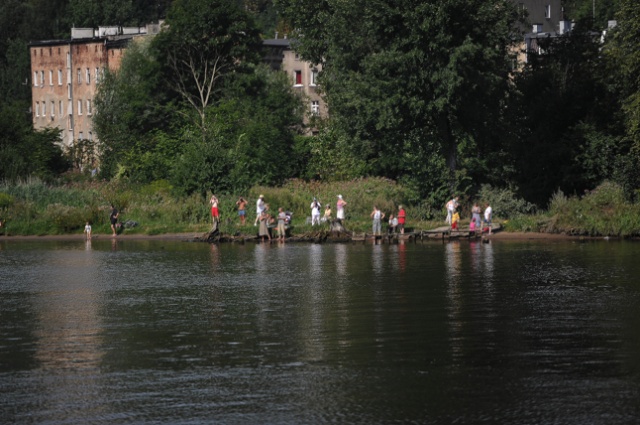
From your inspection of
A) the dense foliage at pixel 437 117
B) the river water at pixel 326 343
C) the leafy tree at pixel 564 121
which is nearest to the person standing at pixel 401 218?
the dense foliage at pixel 437 117

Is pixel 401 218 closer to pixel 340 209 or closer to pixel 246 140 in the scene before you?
pixel 340 209

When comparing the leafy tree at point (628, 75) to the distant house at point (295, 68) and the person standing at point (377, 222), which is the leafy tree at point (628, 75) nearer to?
the person standing at point (377, 222)

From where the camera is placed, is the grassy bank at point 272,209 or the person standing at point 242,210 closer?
the grassy bank at point 272,209

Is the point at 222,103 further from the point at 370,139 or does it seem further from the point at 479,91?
the point at 479,91

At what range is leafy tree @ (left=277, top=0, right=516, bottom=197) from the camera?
6256 centimetres

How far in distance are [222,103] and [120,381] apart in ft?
217

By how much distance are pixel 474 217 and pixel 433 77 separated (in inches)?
313

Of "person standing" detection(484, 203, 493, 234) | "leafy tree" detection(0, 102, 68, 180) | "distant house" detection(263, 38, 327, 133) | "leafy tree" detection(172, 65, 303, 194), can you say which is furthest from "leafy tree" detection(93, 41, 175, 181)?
"person standing" detection(484, 203, 493, 234)

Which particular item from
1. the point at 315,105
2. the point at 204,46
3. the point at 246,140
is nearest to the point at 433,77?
the point at 246,140

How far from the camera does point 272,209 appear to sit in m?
65.4

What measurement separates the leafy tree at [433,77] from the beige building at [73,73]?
5429 cm

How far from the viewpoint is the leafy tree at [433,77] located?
6256 centimetres

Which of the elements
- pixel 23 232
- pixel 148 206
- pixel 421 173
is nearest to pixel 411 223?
pixel 421 173

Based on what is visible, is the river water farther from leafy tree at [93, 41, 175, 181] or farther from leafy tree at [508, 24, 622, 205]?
leafy tree at [93, 41, 175, 181]
